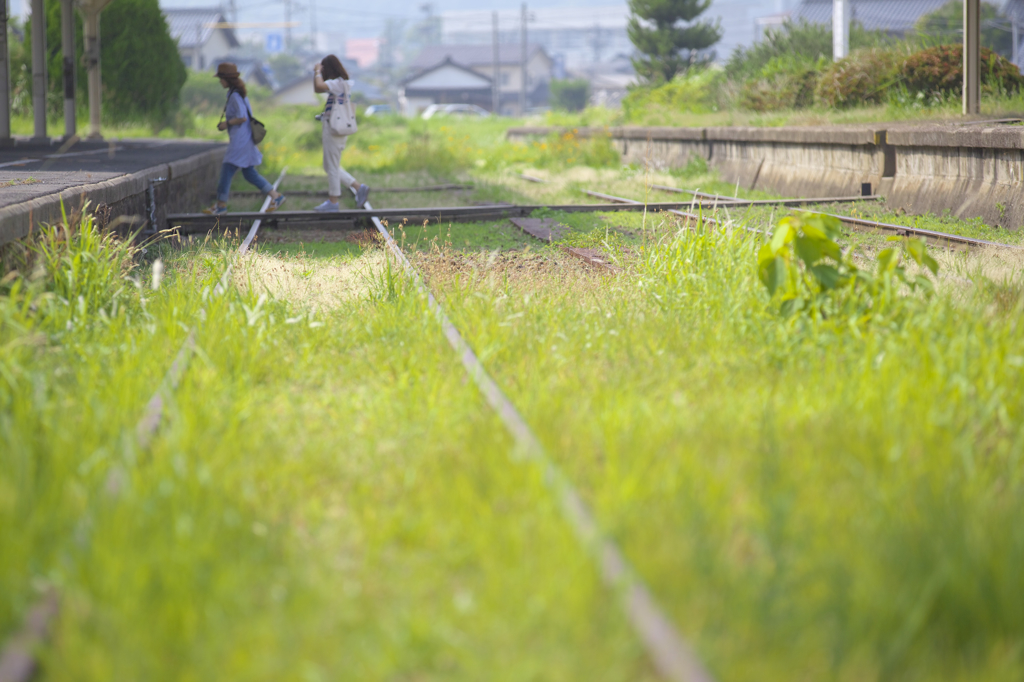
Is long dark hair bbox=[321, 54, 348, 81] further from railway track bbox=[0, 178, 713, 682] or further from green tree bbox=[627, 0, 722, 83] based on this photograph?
green tree bbox=[627, 0, 722, 83]

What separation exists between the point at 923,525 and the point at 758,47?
23.6 m

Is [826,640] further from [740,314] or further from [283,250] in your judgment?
[283,250]

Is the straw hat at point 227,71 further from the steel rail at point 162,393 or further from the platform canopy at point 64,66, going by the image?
the steel rail at point 162,393

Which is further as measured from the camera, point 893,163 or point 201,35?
point 201,35

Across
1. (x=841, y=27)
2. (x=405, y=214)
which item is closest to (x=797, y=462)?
(x=405, y=214)

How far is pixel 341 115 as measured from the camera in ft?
34.2

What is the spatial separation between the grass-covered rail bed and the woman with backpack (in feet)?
19.2

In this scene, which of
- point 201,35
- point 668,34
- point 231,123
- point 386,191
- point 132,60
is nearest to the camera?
point 231,123

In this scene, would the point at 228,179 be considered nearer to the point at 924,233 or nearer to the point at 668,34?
the point at 924,233

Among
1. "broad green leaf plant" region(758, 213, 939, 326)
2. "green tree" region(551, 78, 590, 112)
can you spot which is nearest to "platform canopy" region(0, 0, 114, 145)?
"broad green leaf plant" region(758, 213, 939, 326)

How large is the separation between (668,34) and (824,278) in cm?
3460

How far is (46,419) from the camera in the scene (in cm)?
296

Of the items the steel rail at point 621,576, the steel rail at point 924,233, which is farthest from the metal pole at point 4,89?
the steel rail at point 621,576

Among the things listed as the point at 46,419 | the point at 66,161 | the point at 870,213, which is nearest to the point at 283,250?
the point at 66,161
